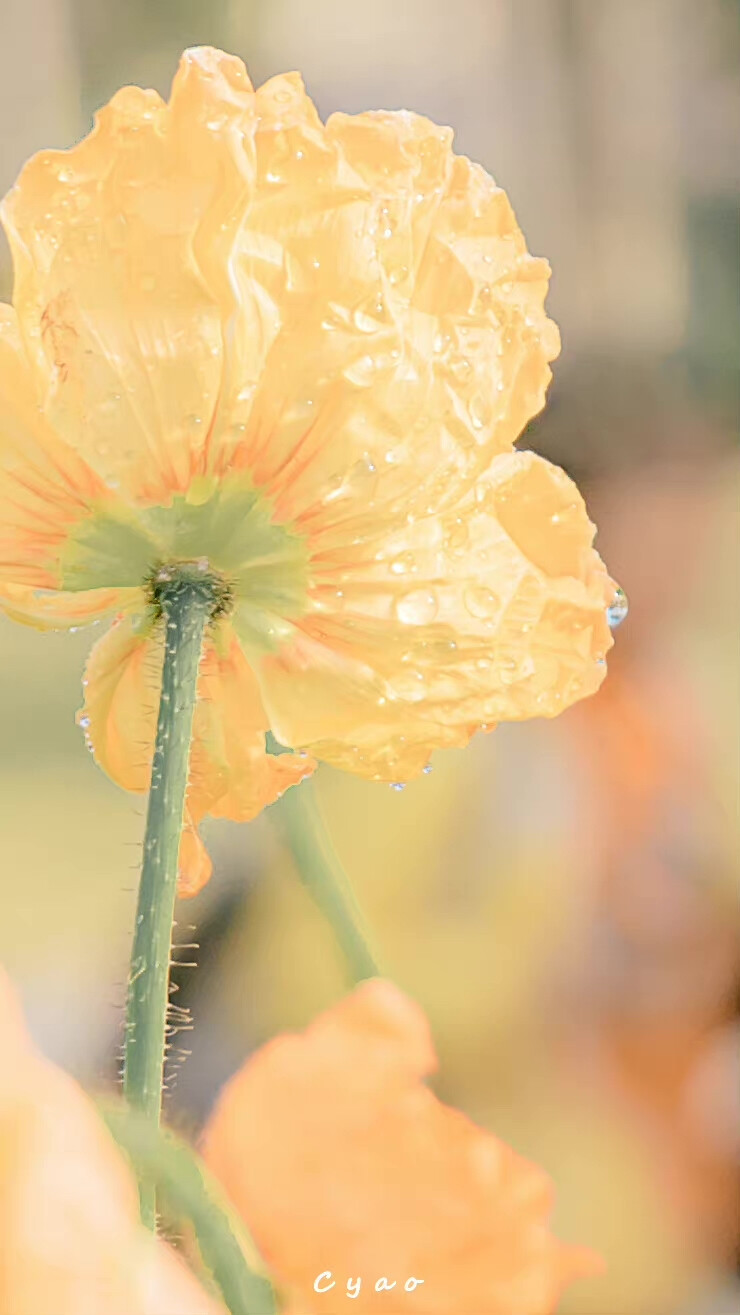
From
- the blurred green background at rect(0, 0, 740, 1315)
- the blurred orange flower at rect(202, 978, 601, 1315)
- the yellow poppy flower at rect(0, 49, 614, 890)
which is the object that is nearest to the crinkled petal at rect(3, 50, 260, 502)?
the yellow poppy flower at rect(0, 49, 614, 890)

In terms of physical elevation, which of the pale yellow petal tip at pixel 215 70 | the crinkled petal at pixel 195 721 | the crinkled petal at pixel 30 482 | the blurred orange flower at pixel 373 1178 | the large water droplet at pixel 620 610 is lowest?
the blurred orange flower at pixel 373 1178

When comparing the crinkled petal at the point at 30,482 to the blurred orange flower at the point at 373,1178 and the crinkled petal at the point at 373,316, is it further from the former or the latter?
the blurred orange flower at the point at 373,1178

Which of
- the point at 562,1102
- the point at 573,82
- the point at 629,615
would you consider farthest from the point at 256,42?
the point at 562,1102

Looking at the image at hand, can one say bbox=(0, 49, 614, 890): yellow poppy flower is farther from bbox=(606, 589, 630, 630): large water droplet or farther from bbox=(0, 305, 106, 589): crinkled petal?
bbox=(606, 589, 630, 630): large water droplet

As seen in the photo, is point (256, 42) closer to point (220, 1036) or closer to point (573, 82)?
point (573, 82)

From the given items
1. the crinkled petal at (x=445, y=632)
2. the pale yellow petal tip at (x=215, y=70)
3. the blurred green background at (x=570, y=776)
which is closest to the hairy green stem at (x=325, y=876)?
the blurred green background at (x=570, y=776)
